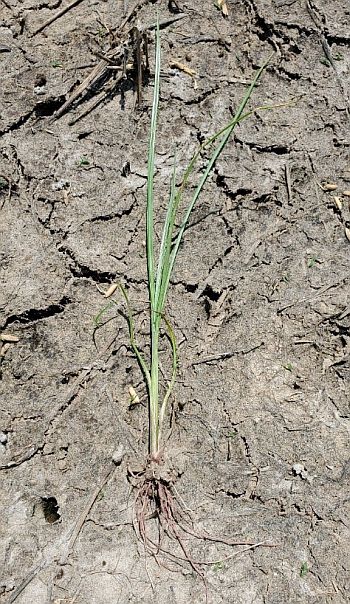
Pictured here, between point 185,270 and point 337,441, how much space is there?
0.69 meters

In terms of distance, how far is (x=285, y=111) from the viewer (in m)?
2.41

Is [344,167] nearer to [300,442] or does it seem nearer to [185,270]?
[185,270]

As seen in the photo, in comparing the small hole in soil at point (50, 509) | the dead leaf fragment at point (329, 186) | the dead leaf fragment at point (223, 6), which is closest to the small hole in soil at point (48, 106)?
the dead leaf fragment at point (223, 6)

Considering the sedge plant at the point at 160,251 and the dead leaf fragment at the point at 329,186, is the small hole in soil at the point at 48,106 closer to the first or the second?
the sedge plant at the point at 160,251

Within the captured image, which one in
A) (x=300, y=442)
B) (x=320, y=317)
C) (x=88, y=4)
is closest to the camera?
(x=300, y=442)

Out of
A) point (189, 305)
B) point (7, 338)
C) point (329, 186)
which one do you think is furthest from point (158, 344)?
point (329, 186)

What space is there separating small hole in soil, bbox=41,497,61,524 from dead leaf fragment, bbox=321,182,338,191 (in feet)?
4.28

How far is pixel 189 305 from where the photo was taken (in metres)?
2.14

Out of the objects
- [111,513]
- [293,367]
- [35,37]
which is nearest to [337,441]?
[293,367]

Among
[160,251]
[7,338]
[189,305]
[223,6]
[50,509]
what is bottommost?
[50,509]

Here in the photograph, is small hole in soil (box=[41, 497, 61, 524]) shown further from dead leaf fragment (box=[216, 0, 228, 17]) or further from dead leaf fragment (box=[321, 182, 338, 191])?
dead leaf fragment (box=[216, 0, 228, 17])

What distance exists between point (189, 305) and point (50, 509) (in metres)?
0.72

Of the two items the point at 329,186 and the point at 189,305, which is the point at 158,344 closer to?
the point at 189,305

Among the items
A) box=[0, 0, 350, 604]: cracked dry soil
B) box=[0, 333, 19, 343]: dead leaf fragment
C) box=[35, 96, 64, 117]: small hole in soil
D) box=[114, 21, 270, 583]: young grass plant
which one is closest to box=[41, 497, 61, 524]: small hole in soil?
box=[0, 0, 350, 604]: cracked dry soil
